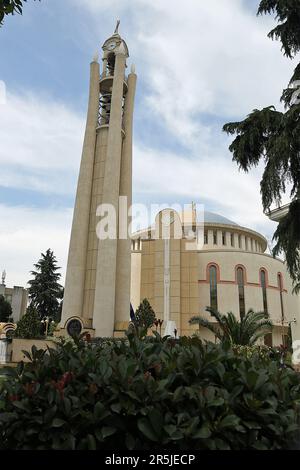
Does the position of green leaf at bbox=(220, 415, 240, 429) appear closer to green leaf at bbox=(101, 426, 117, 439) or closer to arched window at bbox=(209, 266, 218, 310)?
green leaf at bbox=(101, 426, 117, 439)

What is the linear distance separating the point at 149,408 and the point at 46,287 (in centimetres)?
4940

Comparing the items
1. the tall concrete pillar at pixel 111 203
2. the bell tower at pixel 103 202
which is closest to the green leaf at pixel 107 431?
the bell tower at pixel 103 202

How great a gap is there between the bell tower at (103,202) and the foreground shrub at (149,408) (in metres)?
28.4

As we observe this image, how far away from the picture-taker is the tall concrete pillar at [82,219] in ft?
112

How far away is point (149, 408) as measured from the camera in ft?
10.3

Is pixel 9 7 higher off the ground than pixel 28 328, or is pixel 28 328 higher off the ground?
pixel 9 7

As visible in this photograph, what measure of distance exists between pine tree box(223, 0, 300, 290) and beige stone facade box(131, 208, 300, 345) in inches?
1328

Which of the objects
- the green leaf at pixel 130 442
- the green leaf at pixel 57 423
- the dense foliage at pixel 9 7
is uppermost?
the dense foliage at pixel 9 7

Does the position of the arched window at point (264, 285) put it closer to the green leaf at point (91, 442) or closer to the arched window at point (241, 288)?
the arched window at point (241, 288)

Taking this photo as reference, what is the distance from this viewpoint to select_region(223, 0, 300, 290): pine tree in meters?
10.3

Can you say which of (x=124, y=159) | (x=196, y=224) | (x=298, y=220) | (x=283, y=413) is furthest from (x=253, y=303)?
(x=283, y=413)

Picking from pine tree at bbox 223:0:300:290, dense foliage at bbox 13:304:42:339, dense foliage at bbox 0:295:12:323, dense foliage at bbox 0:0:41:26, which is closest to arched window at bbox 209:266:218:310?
dense foliage at bbox 13:304:42:339

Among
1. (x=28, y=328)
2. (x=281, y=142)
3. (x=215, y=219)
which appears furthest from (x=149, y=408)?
(x=215, y=219)

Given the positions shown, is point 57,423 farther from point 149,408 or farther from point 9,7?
point 9,7
